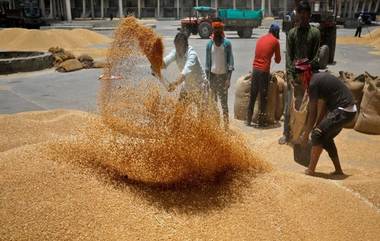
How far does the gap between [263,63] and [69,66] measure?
24.9 feet

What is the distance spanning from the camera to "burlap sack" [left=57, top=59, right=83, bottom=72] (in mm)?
11808

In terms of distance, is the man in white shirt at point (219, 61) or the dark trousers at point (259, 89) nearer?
the man in white shirt at point (219, 61)

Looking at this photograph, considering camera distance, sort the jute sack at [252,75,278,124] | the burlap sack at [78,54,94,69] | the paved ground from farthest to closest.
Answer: the burlap sack at [78,54,94,69] < the paved ground < the jute sack at [252,75,278,124]

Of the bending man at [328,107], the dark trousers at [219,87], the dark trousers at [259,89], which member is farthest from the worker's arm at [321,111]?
the dark trousers at [259,89]

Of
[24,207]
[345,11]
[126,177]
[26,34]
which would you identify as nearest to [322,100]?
[126,177]

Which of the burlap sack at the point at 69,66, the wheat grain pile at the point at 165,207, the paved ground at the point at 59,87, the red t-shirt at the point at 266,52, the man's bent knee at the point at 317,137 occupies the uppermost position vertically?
the red t-shirt at the point at 266,52

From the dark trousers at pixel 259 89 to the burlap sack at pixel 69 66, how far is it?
7.31 m

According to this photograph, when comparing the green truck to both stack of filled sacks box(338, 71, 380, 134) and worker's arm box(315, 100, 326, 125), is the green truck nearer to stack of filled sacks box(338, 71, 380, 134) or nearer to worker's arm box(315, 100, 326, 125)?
stack of filled sacks box(338, 71, 380, 134)

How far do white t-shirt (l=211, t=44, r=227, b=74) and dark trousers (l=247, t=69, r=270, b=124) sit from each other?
52 centimetres

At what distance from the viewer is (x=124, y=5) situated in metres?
47.4

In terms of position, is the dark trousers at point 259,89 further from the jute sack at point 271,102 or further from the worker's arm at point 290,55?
the worker's arm at point 290,55

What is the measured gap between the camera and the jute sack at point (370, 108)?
547 centimetres

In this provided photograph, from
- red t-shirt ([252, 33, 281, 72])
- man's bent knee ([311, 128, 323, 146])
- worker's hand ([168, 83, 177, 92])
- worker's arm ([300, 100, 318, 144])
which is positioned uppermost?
red t-shirt ([252, 33, 281, 72])

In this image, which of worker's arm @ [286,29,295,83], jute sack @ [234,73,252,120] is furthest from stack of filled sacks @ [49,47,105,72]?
worker's arm @ [286,29,295,83]
